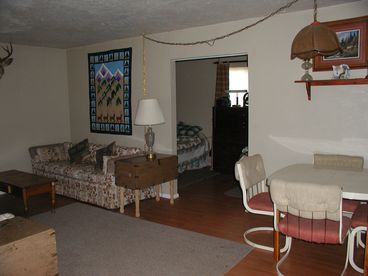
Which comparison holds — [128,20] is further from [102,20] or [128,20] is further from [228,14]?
[228,14]

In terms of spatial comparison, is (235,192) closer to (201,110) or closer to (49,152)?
(201,110)

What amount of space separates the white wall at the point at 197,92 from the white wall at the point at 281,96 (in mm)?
2460

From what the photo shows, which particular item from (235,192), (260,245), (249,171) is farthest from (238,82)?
(260,245)

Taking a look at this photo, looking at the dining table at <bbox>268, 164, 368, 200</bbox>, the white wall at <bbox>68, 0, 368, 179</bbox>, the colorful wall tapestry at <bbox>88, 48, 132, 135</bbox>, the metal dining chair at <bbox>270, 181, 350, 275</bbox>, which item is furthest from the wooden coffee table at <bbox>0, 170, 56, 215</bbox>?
the metal dining chair at <bbox>270, 181, 350, 275</bbox>

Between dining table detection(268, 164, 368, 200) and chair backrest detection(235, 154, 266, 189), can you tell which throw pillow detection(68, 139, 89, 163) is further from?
dining table detection(268, 164, 368, 200)

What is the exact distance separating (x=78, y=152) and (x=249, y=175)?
321cm

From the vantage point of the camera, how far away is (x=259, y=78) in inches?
160

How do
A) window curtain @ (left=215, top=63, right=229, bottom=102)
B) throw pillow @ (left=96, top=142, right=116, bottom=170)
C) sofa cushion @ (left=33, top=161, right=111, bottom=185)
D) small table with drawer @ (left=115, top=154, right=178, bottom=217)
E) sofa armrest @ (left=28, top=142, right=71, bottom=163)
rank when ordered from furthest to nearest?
window curtain @ (left=215, top=63, right=229, bottom=102) → sofa armrest @ (left=28, top=142, right=71, bottom=163) → throw pillow @ (left=96, top=142, right=116, bottom=170) → sofa cushion @ (left=33, top=161, right=111, bottom=185) → small table with drawer @ (left=115, top=154, right=178, bottom=217)

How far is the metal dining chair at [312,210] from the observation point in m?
2.32

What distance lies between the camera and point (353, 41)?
3.46m

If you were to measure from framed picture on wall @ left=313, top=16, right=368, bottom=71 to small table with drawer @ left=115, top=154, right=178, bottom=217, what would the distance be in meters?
2.26

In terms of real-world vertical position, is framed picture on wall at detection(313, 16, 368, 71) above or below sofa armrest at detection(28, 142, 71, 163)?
above

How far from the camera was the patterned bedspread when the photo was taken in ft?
20.9

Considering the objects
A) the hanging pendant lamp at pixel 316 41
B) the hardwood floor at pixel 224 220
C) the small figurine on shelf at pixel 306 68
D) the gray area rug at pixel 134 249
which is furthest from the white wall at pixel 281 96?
the gray area rug at pixel 134 249
